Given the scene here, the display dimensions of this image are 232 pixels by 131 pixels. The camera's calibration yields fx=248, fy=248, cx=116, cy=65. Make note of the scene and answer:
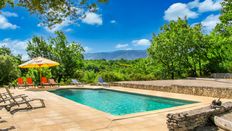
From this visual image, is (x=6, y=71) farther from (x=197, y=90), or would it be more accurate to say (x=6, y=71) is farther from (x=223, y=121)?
(x=223, y=121)

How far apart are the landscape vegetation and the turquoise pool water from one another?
5.76 m

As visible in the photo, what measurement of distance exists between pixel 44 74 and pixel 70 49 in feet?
16.3

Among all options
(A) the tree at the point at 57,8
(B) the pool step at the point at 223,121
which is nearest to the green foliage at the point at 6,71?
(A) the tree at the point at 57,8

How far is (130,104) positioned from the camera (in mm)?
13414

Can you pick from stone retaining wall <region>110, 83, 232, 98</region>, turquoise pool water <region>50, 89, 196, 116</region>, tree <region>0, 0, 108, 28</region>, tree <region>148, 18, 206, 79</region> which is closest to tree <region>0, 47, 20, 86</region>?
turquoise pool water <region>50, 89, 196, 116</region>

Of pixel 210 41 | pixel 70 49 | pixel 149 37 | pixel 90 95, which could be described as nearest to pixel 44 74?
pixel 70 49

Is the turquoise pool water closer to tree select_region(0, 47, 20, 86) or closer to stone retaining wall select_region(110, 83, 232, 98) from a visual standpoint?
stone retaining wall select_region(110, 83, 232, 98)

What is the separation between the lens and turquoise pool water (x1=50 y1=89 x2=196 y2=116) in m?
12.2

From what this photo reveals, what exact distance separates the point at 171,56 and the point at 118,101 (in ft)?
39.0

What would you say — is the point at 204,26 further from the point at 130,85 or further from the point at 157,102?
the point at 157,102

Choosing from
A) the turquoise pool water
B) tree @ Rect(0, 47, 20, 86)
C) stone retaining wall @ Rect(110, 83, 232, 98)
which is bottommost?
the turquoise pool water

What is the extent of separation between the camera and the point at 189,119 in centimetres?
621

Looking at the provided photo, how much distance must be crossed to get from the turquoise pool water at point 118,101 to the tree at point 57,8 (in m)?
5.91

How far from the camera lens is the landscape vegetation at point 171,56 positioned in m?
24.6
